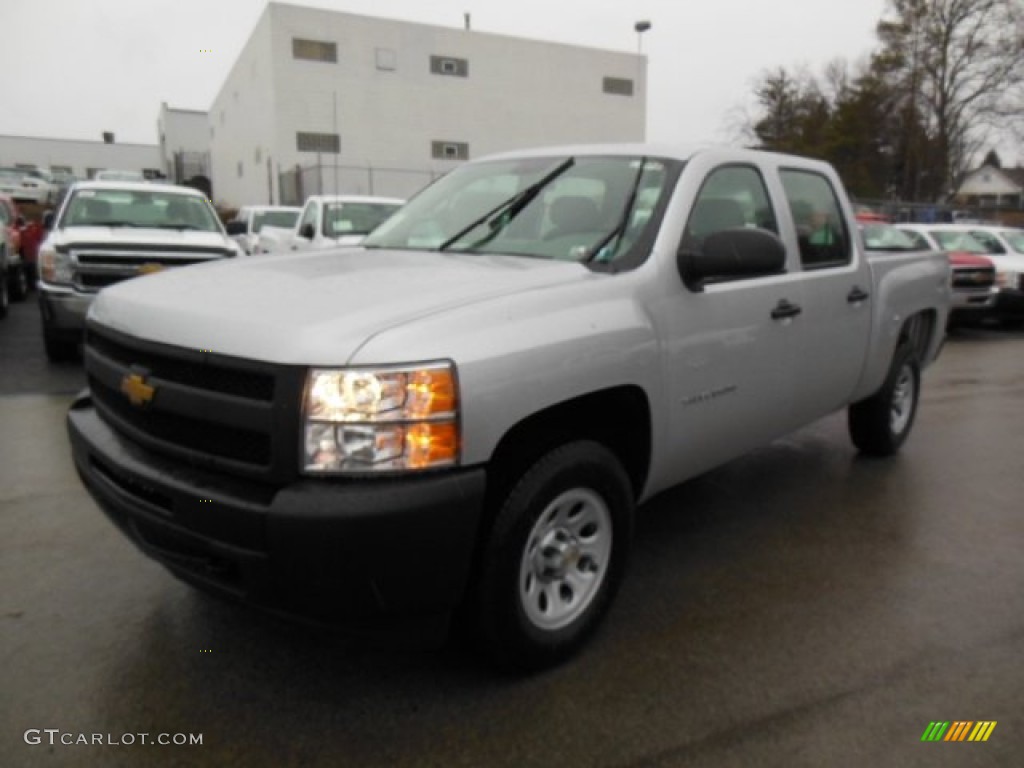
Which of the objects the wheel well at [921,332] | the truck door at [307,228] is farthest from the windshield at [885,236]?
the truck door at [307,228]

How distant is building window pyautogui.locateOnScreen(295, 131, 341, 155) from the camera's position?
31.0 meters

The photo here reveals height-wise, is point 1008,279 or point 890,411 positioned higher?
point 1008,279

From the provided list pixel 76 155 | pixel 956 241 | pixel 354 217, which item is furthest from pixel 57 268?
pixel 76 155

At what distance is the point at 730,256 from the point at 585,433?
877mm

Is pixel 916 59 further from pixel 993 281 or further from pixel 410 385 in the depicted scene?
pixel 410 385

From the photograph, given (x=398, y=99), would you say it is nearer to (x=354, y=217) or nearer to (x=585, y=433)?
(x=354, y=217)

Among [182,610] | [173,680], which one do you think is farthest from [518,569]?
[182,610]

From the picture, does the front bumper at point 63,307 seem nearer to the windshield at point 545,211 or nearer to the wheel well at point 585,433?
the windshield at point 545,211

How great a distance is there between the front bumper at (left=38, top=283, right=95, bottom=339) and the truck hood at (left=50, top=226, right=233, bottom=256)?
0.44 metres

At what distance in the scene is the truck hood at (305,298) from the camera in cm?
236

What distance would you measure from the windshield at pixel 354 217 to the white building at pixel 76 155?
221 feet

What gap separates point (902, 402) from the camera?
5.67 m

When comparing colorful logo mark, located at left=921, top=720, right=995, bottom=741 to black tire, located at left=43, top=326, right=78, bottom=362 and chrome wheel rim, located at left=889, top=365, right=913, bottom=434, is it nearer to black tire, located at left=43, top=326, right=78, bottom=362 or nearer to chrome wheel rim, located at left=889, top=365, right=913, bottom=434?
chrome wheel rim, located at left=889, top=365, right=913, bottom=434

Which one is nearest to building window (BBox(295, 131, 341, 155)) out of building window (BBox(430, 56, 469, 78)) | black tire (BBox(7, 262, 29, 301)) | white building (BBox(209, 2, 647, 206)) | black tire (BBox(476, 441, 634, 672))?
white building (BBox(209, 2, 647, 206))
